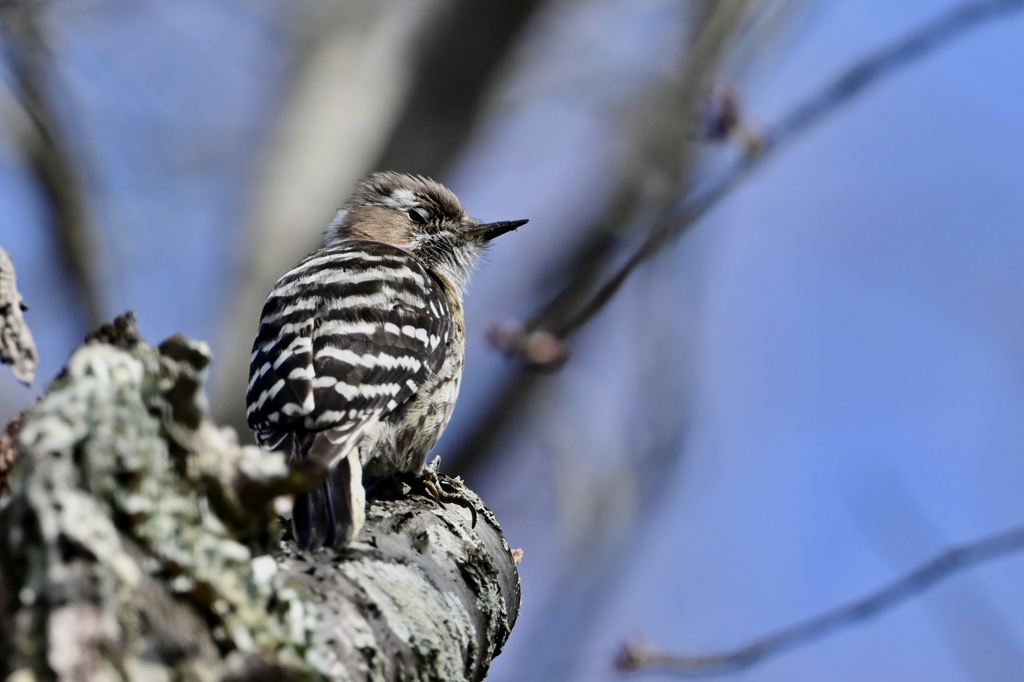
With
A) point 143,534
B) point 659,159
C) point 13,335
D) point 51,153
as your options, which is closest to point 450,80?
point 659,159

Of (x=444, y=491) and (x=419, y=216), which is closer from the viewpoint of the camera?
(x=444, y=491)

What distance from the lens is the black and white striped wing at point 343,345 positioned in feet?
9.56

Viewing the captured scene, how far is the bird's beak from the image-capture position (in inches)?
194

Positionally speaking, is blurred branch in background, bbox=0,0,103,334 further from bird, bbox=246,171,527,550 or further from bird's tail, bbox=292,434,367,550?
bird's tail, bbox=292,434,367,550

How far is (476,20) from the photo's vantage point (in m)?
5.94

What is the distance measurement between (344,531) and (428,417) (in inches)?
57.8

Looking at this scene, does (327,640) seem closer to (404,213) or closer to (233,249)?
(404,213)

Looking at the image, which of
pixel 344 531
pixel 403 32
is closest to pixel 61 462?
pixel 344 531

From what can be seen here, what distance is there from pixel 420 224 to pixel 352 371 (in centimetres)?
213

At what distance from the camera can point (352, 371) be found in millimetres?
3111

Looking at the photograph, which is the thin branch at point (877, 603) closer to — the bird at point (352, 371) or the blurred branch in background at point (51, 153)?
the bird at point (352, 371)

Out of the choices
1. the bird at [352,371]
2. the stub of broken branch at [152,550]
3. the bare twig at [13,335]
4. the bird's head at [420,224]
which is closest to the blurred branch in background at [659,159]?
the bird's head at [420,224]

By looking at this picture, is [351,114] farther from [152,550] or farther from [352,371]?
[152,550]

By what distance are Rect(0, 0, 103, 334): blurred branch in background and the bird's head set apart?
2229 mm
